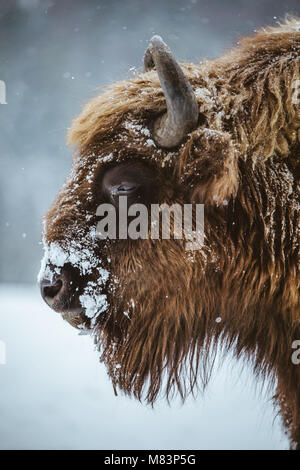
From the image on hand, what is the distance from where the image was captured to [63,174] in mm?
10031

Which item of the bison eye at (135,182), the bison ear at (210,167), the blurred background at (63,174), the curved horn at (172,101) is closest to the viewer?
the curved horn at (172,101)

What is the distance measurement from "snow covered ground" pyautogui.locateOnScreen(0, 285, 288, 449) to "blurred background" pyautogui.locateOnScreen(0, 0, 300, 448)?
0.07ft

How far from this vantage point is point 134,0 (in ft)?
31.9

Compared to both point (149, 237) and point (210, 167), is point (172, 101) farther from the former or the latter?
point (149, 237)

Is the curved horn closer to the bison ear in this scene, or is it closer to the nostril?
the bison ear

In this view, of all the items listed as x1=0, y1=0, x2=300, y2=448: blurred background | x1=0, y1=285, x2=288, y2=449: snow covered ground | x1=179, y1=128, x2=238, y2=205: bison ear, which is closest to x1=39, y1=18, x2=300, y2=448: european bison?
x1=179, y1=128, x2=238, y2=205: bison ear

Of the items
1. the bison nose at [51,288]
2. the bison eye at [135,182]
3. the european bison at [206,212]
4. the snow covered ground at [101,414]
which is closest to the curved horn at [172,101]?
the european bison at [206,212]

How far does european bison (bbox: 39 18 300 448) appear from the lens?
5.82 feet

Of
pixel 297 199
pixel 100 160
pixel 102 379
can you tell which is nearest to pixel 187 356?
pixel 297 199

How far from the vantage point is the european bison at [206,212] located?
1774 millimetres

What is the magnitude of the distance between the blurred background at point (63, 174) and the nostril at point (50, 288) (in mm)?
1659

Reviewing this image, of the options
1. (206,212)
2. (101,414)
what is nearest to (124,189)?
(206,212)

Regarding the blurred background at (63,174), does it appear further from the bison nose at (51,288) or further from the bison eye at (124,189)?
the bison nose at (51,288)

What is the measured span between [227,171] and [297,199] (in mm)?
394
